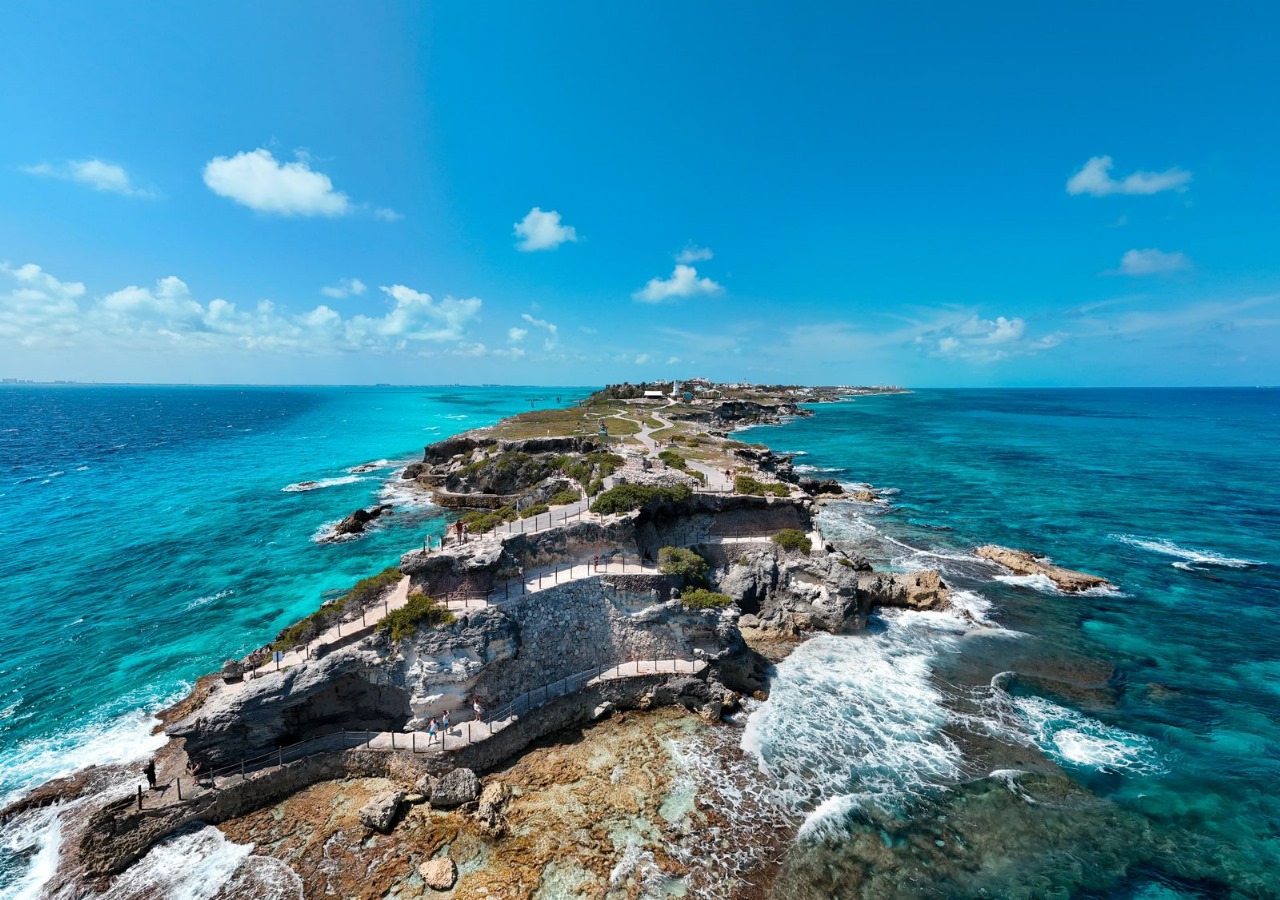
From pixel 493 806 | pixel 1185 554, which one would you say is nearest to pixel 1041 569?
pixel 1185 554

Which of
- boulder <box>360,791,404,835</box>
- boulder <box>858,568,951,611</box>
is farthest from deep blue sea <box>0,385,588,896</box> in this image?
boulder <box>858,568,951,611</box>

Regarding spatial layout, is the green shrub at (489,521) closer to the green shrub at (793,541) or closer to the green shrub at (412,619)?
the green shrub at (412,619)

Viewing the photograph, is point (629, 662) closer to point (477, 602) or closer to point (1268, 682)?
point (477, 602)

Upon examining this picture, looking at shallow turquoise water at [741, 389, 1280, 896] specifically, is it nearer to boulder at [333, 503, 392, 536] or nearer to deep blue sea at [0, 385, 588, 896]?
deep blue sea at [0, 385, 588, 896]

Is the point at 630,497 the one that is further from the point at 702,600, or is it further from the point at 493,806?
the point at 493,806

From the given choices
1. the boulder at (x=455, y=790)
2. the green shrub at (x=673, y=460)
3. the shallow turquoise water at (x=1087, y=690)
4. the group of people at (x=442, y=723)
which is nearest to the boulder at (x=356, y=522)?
the green shrub at (x=673, y=460)

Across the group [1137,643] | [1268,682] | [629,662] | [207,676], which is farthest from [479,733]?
[1268,682]
